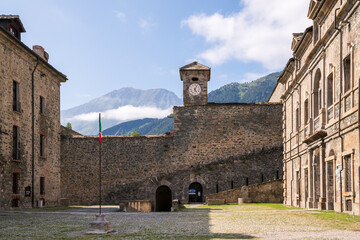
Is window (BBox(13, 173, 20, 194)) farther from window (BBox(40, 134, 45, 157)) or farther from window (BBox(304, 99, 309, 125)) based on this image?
window (BBox(304, 99, 309, 125))

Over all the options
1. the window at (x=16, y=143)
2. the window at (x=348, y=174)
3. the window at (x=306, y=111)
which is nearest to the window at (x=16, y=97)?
the window at (x=16, y=143)

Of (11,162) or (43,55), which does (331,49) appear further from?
(43,55)

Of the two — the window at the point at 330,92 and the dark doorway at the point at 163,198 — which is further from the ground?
the window at the point at 330,92

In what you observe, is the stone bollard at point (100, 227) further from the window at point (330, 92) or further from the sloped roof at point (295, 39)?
the sloped roof at point (295, 39)

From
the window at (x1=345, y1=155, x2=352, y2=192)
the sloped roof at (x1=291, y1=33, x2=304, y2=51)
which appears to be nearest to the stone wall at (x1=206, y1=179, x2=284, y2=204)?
the sloped roof at (x1=291, y1=33, x2=304, y2=51)

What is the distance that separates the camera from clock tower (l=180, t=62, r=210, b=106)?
36750mm

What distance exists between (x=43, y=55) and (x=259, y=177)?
17.5m

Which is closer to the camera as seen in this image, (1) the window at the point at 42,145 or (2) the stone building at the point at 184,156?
(1) the window at the point at 42,145

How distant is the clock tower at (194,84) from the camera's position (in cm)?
3675

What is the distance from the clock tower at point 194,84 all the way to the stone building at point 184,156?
1.11 metres

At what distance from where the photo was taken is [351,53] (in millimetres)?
14812

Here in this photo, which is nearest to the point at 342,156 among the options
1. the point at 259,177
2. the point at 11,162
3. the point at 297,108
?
the point at 297,108

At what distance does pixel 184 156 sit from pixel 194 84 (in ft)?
19.4

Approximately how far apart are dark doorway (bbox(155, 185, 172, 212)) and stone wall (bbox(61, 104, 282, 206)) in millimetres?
1603
